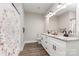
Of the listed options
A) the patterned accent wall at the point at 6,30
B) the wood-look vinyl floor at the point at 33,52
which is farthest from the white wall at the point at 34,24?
the patterned accent wall at the point at 6,30

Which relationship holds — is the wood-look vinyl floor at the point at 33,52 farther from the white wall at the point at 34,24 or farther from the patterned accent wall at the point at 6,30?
the patterned accent wall at the point at 6,30

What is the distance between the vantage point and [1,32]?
1016 mm

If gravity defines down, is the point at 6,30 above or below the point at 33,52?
above

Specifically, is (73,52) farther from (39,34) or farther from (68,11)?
(39,34)

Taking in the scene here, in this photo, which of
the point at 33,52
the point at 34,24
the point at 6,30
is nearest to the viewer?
the point at 6,30

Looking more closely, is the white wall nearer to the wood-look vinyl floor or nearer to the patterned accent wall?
the wood-look vinyl floor

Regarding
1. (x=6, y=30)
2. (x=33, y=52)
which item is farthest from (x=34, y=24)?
(x=6, y=30)

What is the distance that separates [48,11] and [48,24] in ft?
2.63

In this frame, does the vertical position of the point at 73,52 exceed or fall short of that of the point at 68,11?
it falls short

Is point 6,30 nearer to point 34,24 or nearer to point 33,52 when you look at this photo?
point 33,52

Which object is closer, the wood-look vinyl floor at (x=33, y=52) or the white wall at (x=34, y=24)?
the wood-look vinyl floor at (x=33, y=52)

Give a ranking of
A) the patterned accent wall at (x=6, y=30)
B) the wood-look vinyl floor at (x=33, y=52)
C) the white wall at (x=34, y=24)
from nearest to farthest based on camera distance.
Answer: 1. the patterned accent wall at (x=6, y=30)
2. the wood-look vinyl floor at (x=33, y=52)
3. the white wall at (x=34, y=24)

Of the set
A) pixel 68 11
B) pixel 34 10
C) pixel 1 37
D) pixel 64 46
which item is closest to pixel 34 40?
pixel 34 10

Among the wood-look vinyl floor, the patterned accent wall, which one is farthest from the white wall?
the patterned accent wall
